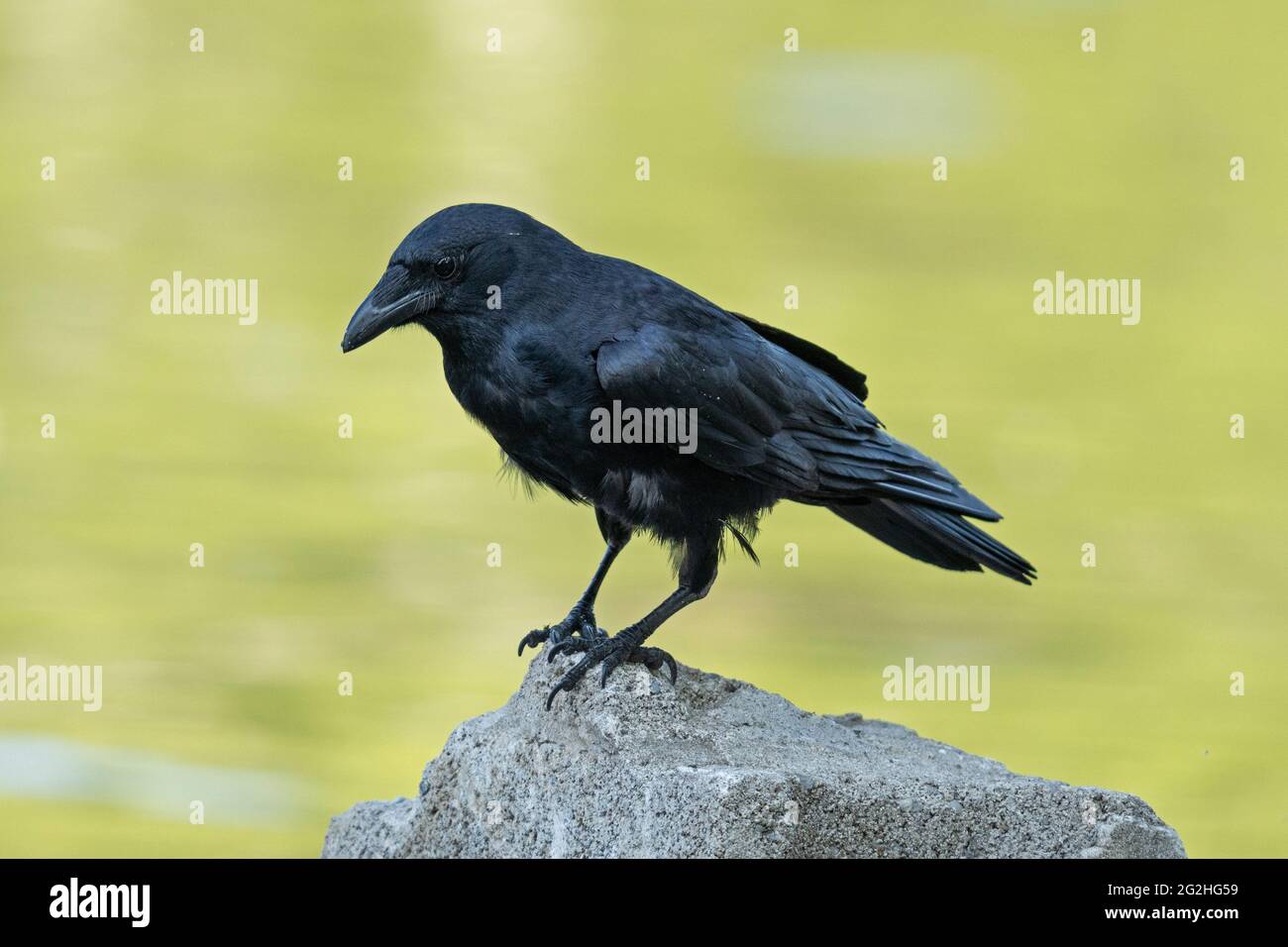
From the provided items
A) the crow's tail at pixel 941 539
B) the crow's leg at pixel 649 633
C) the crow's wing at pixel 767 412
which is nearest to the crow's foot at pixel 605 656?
the crow's leg at pixel 649 633

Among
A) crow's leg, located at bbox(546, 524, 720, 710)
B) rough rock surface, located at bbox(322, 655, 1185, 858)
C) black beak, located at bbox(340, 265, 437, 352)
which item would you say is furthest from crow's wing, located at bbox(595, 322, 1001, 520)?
rough rock surface, located at bbox(322, 655, 1185, 858)

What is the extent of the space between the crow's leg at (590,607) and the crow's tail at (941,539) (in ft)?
2.37

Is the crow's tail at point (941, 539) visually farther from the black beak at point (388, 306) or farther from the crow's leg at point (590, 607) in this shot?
the black beak at point (388, 306)

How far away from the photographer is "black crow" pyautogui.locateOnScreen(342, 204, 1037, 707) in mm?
5176

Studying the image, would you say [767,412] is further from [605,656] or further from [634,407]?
[605,656]

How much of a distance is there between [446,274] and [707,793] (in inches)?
66.1

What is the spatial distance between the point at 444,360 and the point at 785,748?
1.55 m

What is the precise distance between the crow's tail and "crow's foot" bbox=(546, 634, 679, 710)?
2.89ft

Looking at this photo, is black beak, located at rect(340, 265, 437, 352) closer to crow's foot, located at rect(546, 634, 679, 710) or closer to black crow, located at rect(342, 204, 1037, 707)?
black crow, located at rect(342, 204, 1037, 707)

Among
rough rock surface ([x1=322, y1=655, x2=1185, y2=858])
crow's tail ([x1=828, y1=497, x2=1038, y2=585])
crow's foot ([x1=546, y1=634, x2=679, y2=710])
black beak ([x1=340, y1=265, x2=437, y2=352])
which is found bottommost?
rough rock surface ([x1=322, y1=655, x2=1185, y2=858])

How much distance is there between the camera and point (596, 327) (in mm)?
5254

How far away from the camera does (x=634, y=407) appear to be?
520 centimetres

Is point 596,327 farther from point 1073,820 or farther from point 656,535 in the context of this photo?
point 1073,820

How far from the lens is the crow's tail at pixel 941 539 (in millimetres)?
5672
